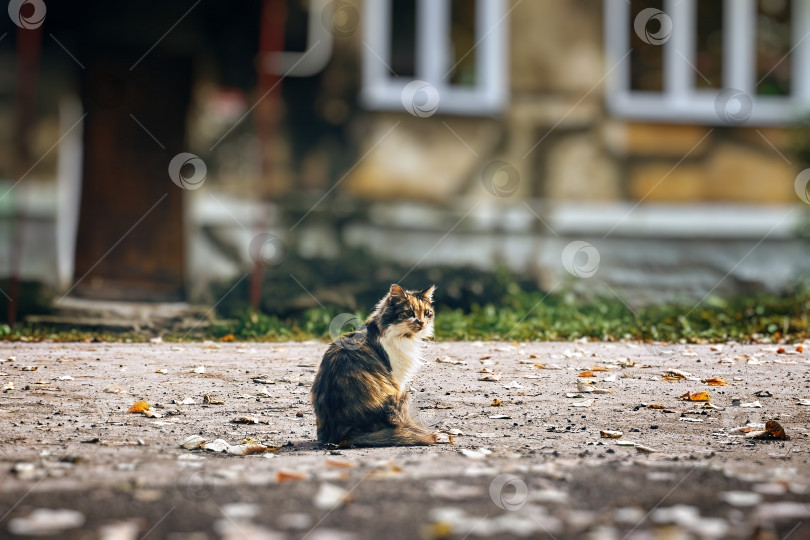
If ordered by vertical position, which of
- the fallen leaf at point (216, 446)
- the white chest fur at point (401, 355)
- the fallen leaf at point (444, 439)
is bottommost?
the fallen leaf at point (444, 439)

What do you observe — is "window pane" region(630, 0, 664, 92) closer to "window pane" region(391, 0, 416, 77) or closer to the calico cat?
"window pane" region(391, 0, 416, 77)

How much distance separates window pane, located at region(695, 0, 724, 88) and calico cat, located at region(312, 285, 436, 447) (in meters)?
6.14

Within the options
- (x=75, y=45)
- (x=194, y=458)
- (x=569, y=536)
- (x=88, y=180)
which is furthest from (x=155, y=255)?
(x=569, y=536)

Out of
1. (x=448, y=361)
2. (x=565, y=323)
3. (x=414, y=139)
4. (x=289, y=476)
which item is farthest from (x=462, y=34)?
(x=289, y=476)

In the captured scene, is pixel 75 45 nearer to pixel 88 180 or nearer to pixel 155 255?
pixel 88 180

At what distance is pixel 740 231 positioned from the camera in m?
8.62

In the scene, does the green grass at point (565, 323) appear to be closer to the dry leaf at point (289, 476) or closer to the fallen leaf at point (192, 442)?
the fallen leaf at point (192, 442)

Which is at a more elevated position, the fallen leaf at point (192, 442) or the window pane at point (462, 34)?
the window pane at point (462, 34)

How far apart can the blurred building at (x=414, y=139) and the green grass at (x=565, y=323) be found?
106cm

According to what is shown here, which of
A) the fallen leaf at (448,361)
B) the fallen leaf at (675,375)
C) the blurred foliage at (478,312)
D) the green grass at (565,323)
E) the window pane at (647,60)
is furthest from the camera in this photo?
the window pane at (647,60)

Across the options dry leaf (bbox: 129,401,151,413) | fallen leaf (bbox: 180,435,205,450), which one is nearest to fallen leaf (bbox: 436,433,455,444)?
fallen leaf (bbox: 180,435,205,450)

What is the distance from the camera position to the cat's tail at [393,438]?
12.3ft

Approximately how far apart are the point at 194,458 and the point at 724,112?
708cm

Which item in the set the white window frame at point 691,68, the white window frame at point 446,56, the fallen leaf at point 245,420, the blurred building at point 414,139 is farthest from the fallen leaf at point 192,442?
the white window frame at point 691,68
